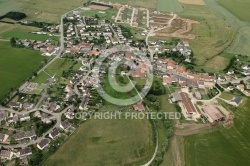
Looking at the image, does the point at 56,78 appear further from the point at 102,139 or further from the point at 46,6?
the point at 46,6

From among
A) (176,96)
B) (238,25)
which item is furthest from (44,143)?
(238,25)

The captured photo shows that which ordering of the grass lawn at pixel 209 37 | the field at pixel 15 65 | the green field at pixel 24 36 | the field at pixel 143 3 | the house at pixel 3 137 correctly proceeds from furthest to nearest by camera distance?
the field at pixel 143 3 → the green field at pixel 24 36 → the grass lawn at pixel 209 37 → the field at pixel 15 65 → the house at pixel 3 137

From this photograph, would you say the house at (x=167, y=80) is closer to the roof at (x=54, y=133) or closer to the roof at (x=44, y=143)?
the roof at (x=54, y=133)

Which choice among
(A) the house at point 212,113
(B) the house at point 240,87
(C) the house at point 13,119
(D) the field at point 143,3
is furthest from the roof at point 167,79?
(D) the field at point 143,3

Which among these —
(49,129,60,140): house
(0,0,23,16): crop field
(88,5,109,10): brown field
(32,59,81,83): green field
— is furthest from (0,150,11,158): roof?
(88,5,109,10): brown field

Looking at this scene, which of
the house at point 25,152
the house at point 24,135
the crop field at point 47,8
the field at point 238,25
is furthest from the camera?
the crop field at point 47,8

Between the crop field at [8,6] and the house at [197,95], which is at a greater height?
the crop field at [8,6]
